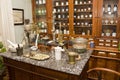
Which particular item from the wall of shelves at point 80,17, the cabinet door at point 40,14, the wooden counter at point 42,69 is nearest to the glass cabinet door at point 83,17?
the wall of shelves at point 80,17

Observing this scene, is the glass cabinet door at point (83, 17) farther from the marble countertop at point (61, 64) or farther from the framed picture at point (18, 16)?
the framed picture at point (18, 16)

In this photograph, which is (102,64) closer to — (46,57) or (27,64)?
(46,57)

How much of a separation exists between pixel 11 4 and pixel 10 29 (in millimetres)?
574

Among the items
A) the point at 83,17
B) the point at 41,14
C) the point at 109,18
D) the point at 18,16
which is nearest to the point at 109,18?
the point at 109,18

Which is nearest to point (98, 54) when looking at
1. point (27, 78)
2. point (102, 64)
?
point (102, 64)

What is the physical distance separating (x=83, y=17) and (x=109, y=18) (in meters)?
0.62

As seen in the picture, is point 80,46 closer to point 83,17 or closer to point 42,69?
point 42,69

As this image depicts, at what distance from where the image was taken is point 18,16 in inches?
126

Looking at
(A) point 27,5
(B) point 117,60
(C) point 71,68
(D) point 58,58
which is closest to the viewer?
(C) point 71,68

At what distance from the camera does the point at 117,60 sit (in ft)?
8.37

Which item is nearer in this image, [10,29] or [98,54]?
[98,54]

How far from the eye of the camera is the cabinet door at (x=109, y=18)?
9.14 ft

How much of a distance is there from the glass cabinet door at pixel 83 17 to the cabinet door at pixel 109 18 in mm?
288

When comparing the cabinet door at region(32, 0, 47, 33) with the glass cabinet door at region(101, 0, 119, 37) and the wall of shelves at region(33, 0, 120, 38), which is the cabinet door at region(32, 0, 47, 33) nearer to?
the wall of shelves at region(33, 0, 120, 38)
